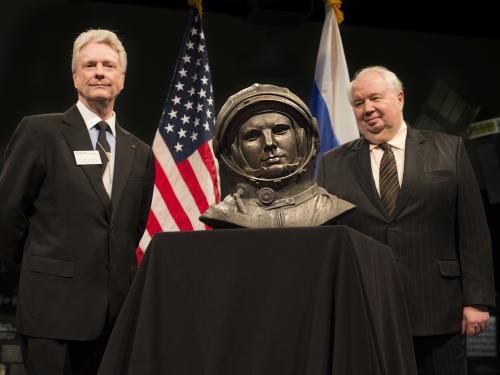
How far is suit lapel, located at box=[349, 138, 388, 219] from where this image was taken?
2.77 metres

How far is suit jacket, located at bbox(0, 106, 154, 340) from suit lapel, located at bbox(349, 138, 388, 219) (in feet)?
2.87

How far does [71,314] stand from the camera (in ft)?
8.09

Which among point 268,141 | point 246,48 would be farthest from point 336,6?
point 268,141

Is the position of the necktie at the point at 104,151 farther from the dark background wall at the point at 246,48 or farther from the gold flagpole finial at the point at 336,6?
the gold flagpole finial at the point at 336,6

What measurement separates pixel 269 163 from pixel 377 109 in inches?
28.8

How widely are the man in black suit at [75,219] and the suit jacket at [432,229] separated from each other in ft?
2.81

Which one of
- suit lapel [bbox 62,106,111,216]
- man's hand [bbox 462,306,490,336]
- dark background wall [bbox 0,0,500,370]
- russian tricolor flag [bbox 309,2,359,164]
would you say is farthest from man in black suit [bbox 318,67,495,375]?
dark background wall [bbox 0,0,500,370]

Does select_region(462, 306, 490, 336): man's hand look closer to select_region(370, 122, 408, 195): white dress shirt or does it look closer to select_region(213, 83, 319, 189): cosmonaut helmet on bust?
select_region(370, 122, 408, 195): white dress shirt

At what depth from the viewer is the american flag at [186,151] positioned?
168 inches

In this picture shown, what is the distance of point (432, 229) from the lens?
274 cm

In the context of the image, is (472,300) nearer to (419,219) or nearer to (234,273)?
(419,219)

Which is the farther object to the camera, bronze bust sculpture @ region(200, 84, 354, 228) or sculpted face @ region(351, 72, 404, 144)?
sculpted face @ region(351, 72, 404, 144)

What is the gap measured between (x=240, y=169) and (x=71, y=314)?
0.75 meters

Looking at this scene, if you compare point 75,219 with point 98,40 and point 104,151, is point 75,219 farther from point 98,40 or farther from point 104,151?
point 98,40
